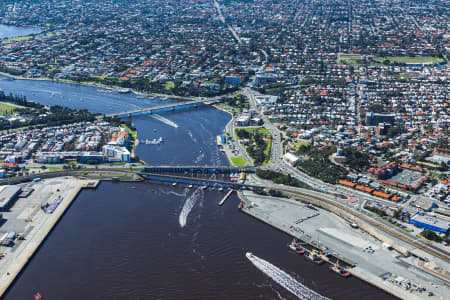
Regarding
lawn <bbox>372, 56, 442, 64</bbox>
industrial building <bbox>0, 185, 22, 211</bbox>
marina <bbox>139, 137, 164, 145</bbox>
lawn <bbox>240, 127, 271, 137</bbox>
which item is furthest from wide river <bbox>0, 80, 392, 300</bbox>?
lawn <bbox>372, 56, 442, 64</bbox>

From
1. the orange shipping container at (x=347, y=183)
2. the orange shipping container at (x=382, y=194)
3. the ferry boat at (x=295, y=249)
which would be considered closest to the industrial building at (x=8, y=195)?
the ferry boat at (x=295, y=249)

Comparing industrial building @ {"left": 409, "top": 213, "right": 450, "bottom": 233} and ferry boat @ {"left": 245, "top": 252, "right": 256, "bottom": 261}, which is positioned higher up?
industrial building @ {"left": 409, "top": 213, "right": 450, "bottom": 233}

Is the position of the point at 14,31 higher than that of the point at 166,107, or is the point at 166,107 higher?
the point at 14,31

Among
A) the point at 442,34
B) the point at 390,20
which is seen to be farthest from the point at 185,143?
the point at 390,20

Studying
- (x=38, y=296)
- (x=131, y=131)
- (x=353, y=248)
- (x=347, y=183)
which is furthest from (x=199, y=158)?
Result: (x=38, y=296)

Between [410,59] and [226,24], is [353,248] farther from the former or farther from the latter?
[226,24]

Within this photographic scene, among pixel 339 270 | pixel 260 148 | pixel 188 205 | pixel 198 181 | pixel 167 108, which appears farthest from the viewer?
pixel 167 108

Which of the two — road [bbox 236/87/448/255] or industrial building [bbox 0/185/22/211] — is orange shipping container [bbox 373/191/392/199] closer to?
road [bbox 236/87/448/255]
